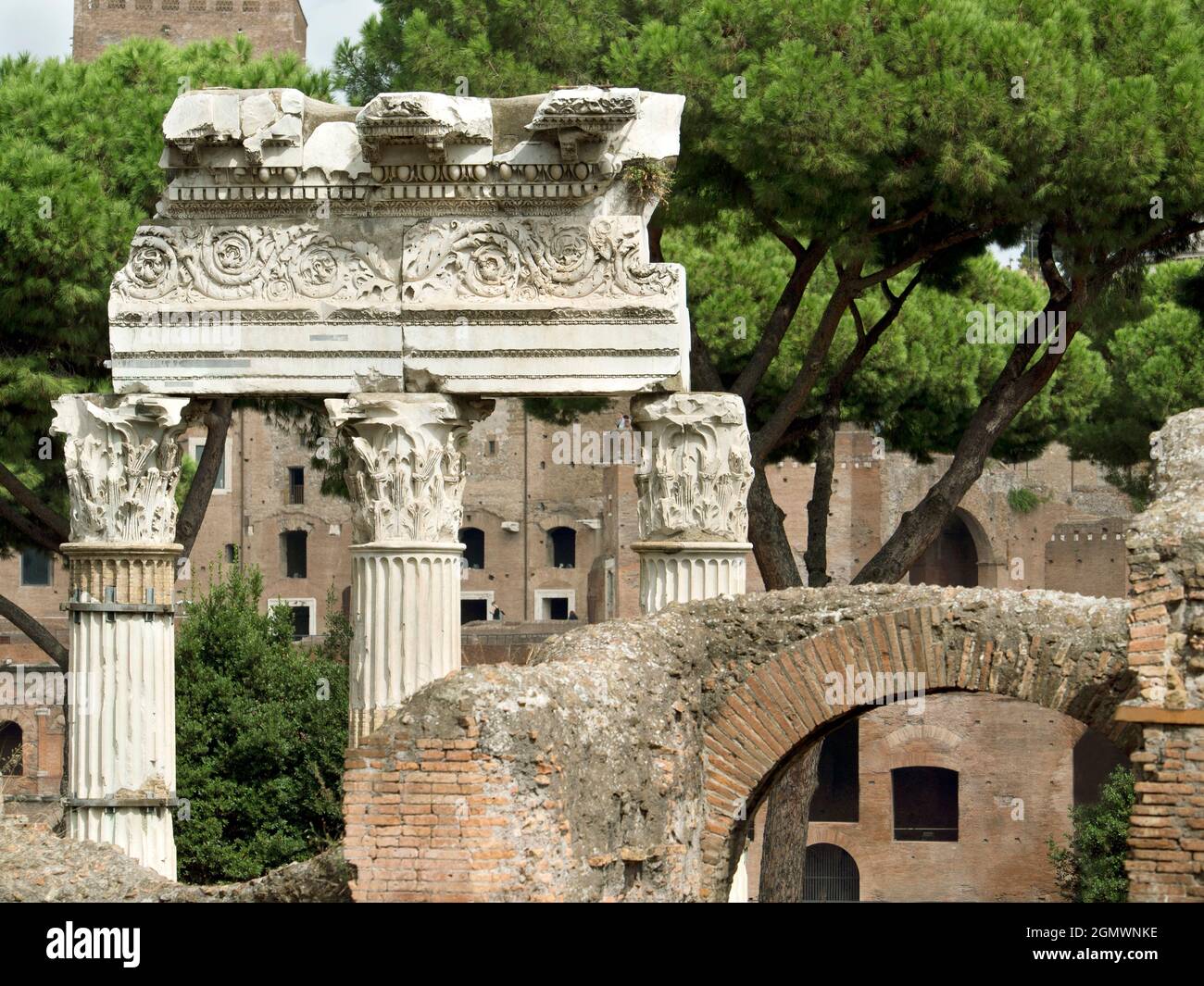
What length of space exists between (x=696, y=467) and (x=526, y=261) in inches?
49.3

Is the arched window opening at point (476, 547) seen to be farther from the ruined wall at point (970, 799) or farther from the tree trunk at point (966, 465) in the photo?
the tree trunk at point (966, 465)

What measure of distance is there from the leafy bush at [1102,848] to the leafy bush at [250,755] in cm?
747

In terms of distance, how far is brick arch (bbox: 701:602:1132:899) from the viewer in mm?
6883

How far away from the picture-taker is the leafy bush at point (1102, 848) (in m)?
19.6

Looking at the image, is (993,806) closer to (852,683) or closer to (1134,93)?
(1134,93)

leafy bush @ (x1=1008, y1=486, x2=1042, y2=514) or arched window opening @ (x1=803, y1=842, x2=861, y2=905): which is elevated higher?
leafy bush @ (x1=1008, y1=486, x2=1042, y2=514)

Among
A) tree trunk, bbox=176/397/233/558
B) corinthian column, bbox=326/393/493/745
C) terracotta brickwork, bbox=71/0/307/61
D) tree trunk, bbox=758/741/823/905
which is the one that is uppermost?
terracotta brickwork, bbox=71/0/307/61

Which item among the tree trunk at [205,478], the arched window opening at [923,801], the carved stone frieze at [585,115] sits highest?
the carved stone frieze at [585,115]

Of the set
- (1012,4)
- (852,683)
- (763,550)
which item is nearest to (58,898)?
(852,683)

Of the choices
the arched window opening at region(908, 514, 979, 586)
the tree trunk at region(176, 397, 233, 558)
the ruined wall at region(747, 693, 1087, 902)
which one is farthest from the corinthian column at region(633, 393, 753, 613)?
the arched window opening at region(908, 514, 979, 586)

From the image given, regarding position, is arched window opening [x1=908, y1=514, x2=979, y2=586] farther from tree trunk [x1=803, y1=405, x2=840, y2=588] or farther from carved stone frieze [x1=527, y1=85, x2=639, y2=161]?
carved stone frieze [x1=527, y1=85, x2=639, y2=161]

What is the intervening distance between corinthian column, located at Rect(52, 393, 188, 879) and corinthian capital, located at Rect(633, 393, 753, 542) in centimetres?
225

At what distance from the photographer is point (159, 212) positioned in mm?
10141

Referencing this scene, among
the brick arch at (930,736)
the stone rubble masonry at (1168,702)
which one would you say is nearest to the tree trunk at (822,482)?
the stone rubble masonry at (1168,702)
